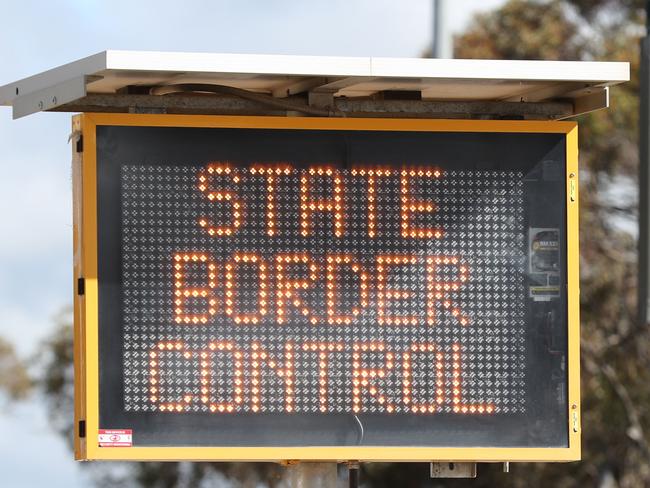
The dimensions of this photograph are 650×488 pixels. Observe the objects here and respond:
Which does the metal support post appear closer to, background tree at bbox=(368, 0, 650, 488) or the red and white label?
the red and white label

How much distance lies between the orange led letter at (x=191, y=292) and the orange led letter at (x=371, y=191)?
2.25 feet

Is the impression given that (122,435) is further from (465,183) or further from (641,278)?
(641,278)

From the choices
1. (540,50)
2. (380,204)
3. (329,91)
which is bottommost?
(380,204)

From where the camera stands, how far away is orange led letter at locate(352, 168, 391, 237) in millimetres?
6801

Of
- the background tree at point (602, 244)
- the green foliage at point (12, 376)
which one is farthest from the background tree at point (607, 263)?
the green foliage at point (12, 376)

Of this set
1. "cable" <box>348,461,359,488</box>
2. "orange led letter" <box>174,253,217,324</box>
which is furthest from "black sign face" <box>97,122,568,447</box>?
"cable" <box>348,461,359,488</box>

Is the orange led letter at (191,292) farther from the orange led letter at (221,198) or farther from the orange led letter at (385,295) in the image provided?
the orange led letter at (385,295)

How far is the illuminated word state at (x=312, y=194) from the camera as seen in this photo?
22.1ft

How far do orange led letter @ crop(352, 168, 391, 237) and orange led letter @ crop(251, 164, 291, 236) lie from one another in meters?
0.31

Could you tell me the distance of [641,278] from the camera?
10898 millimetres

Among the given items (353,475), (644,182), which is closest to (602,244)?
(644,182)

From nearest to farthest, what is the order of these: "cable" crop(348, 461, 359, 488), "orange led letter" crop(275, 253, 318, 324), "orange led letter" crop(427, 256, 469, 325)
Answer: "orange led letter" crop(275, 253, 318, 324) < "orange led letter" crop(427, 256, 469, 325) < "cable" crop(348, 461, 359, 488)

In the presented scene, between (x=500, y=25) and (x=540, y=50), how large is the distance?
1273 mm

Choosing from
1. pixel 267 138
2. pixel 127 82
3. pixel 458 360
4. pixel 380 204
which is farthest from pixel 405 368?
pixel 127 82
